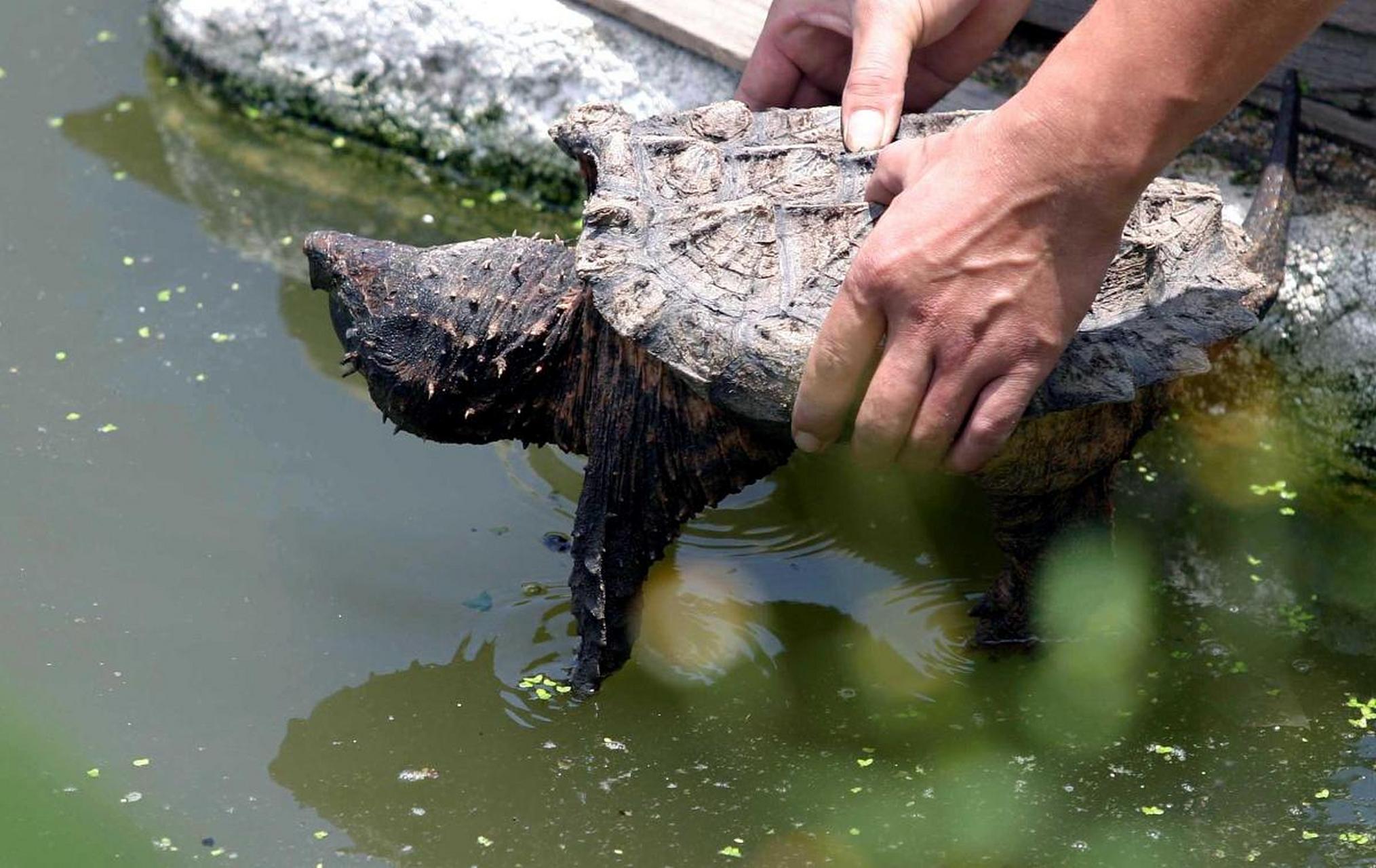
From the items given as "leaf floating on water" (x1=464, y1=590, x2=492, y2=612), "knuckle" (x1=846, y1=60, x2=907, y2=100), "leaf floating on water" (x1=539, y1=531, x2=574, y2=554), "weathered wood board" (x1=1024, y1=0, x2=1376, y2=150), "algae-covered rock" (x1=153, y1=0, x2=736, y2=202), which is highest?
"weathered wood board" (x1=1024, y1=0, x2=1376, y2=150)

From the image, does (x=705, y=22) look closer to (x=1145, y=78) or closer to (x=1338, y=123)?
(x=1338, y=123)

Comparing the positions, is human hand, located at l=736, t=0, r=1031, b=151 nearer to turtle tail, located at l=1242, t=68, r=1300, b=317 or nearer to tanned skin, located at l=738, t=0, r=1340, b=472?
tanned skin, located at l=738, t=0, r=1340, b=472

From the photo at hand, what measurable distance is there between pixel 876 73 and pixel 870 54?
0.18 ft

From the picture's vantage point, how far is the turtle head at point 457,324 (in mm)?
2564

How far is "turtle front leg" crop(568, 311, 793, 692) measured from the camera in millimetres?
2455

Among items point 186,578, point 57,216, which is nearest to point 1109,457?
point 186,578

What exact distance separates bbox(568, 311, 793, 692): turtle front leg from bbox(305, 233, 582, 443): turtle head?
0.35ft

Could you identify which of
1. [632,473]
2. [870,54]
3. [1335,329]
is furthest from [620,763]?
[1335,329]

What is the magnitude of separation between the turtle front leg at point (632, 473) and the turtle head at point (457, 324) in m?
0.11

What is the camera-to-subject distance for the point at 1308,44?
132 inches

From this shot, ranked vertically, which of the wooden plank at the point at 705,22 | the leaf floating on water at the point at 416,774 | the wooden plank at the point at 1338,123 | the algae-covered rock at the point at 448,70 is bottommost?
the leaf floating on water at the point at 416,774

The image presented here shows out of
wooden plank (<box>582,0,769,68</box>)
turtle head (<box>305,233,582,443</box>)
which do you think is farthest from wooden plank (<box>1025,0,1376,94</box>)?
turtle head (<box>305,233,582,443</box>)

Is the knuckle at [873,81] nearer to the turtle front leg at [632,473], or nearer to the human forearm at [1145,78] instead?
the turtle front leg at [632,473]

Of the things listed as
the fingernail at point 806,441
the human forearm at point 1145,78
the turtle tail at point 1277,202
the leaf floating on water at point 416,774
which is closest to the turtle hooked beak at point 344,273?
the leaf floating on water at point 416,774
